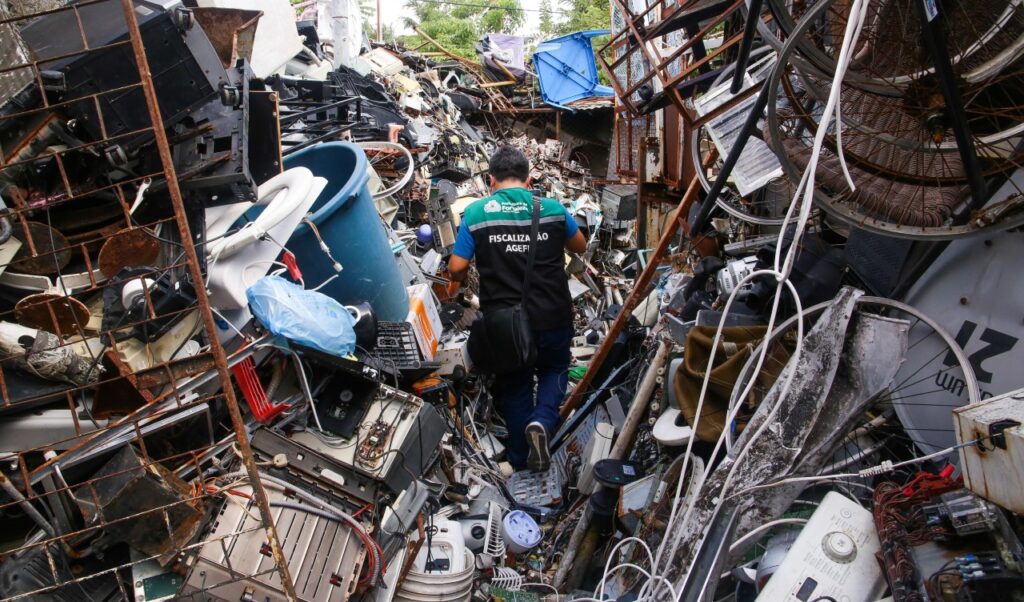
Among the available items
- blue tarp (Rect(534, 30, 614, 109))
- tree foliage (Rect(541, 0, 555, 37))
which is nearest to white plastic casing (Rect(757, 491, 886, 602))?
blue tarp (Rect(534, 30, 614, 109))

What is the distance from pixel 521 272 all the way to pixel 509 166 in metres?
0.64

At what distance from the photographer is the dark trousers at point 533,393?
3.86 m

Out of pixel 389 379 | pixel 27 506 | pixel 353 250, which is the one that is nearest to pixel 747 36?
pixel 353 250

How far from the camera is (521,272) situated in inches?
147

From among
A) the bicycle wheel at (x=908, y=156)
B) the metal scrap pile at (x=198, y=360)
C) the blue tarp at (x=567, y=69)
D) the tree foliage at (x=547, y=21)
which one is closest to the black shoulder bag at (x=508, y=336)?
the metal scrap pile at (x=198, y=360)

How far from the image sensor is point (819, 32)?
233cm

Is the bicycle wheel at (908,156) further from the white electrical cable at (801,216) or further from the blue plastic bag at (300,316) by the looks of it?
the blue plastic bag at (300,316)

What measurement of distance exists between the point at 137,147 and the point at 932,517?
299 centimetres

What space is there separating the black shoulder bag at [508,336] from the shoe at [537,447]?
1.20 feet

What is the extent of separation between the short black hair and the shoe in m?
1.46

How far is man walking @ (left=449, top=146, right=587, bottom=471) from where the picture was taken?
3721mm

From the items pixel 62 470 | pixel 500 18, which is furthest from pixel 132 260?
pixel 500 18

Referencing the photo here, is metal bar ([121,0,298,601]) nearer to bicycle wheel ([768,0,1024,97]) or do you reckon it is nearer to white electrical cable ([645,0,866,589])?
white electrical cable ([645,0,866,589])

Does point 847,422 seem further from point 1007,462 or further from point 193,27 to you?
point 193,27
